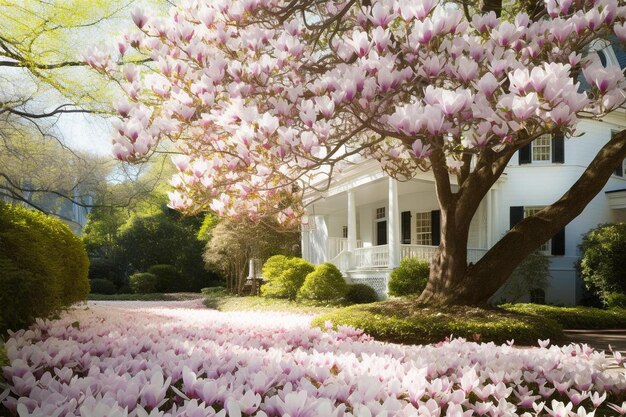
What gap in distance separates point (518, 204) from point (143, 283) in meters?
19.6

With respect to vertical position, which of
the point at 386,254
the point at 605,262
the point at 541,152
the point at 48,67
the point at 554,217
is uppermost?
the point at 48,67

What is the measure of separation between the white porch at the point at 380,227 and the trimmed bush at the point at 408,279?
74 centimetres

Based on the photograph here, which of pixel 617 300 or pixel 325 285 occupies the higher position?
pixel 325 285

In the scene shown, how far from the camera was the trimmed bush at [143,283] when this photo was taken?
1219 inches

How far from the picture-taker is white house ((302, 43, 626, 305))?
20.5 meters

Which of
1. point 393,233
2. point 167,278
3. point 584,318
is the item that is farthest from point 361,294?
point 167,278

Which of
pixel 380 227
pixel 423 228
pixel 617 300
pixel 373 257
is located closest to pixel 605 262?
pixel 617 300

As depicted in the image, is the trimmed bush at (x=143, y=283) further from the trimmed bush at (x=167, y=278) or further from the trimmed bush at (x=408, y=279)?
the trimmed bush at (x=408, y=279)

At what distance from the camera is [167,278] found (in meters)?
32.9

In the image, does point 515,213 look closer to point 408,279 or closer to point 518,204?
point 518,204

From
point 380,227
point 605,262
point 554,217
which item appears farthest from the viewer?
point 380,227

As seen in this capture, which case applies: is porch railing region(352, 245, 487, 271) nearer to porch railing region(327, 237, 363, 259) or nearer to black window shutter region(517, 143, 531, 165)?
black window shutter region(517, 143, 531, 165)

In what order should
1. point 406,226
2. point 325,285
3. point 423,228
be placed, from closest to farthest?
point 325,285 → point 423,228 → point 406,226

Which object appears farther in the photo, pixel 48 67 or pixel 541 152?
pixel 541 152
